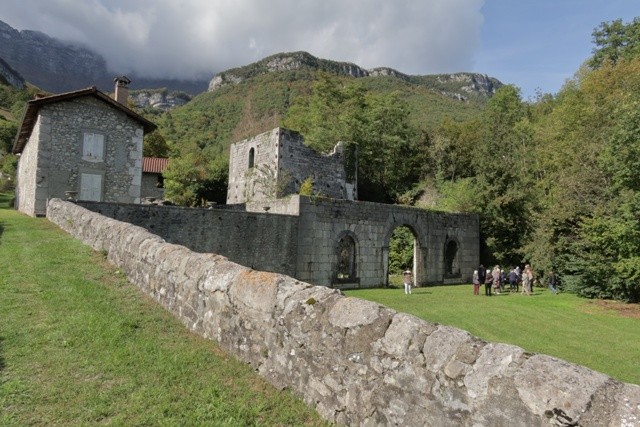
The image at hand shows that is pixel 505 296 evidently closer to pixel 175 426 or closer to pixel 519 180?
pixel 519 180

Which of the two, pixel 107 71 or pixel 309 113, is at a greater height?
pixel 107 71

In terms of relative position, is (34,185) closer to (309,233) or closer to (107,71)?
(309,233)

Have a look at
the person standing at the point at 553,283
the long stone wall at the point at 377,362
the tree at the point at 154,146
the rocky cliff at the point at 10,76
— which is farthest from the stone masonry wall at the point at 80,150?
the rocky cliff at the point at 10,76

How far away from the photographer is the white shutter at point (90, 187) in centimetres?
1802

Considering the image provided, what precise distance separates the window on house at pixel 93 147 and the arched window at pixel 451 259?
17.0 metres

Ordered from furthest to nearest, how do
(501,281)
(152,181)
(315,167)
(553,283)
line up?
(152,181) → (315,167) → (501,281) → (553,283)

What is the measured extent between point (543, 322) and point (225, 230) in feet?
35.9

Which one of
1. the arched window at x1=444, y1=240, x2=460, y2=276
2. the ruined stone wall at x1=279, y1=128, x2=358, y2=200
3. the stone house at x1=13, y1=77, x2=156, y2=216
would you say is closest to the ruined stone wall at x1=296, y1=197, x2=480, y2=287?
the arched window at x1=444, y1=240, x2=460, y2=276

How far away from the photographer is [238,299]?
446 centimetres

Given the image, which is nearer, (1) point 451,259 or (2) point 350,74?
(1) point 451,259

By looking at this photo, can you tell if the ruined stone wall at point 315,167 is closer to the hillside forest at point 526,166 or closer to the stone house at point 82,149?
the hillside forest at point 526,166

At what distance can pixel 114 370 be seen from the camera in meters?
3.89

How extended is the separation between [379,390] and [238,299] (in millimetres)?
1943

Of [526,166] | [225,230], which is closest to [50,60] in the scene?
[526,166]
